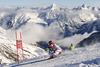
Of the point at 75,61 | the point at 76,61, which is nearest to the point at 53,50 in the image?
the point at 75,61

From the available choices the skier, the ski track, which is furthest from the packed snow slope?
the skier

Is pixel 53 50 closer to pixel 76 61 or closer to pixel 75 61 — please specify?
pixel 75 61

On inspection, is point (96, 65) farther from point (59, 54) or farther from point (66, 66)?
point (59, 54)

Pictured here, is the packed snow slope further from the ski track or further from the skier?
the skier

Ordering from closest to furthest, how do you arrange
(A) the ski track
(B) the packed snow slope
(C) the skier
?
(B) the packed snow slope
(A) the ski track
(C) the skier

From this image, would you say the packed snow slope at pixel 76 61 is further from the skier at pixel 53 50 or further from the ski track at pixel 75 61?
the skier at pixel 53 50

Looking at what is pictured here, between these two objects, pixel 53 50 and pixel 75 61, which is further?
pixel 53 50

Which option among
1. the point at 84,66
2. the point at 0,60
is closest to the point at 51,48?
the point at 84,66

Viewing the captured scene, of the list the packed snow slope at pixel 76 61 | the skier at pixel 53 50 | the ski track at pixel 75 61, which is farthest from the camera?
the skier at pixel 53 50

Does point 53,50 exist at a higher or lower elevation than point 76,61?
lower

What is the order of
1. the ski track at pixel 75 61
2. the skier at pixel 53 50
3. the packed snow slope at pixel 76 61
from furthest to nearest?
the skier at pixel 53 50
the ski track at pixel 75 61
the packed snow slope at pixel 76 61

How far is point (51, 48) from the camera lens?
20.3m

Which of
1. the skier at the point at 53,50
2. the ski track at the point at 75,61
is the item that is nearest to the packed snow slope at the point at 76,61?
the ski track at the point at 75,61

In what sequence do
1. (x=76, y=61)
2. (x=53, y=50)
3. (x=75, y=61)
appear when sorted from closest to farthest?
(x=76, y=61) → (x=75, y=61) → (x=53, y=50)
